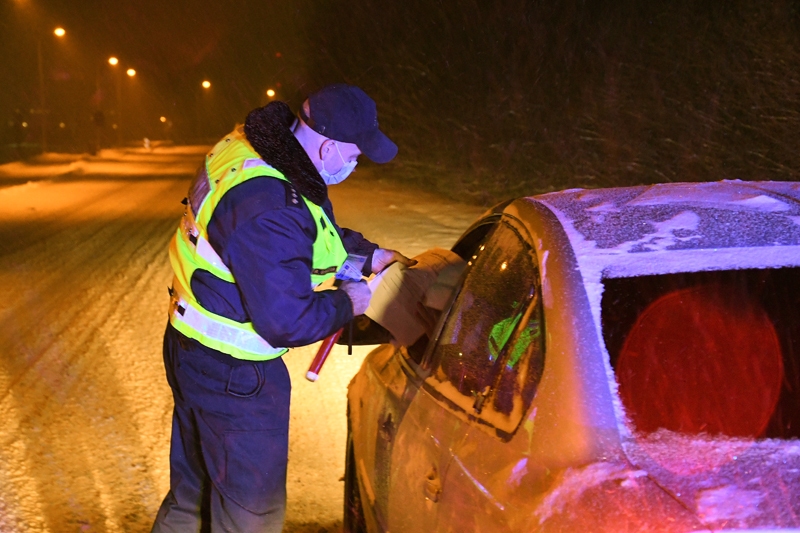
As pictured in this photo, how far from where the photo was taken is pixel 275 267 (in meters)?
2.29

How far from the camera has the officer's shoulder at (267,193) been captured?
232 centimetres

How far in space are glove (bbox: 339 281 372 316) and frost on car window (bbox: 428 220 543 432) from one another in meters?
0.29

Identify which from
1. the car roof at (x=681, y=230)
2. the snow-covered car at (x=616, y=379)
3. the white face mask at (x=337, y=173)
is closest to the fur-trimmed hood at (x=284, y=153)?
the white face mask at (x=337, y=173)

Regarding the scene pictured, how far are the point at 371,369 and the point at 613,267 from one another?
1.35 meters

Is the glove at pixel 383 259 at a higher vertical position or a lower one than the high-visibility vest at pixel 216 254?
lower

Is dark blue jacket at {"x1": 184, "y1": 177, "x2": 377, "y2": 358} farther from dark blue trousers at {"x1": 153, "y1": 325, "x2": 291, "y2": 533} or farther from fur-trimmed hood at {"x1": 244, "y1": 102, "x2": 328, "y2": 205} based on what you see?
dark blue trousers at {"x1": 153, "y1": 325, "x2": 291, "y2": 533}

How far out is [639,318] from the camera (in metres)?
1.97

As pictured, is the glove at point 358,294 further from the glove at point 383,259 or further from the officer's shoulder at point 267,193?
the glove at point 383,259

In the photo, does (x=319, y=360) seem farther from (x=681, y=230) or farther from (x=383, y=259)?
(x=681, y=230)

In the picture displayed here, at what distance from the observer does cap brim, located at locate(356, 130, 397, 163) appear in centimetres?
263

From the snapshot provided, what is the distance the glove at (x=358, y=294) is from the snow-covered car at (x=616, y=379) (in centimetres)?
27

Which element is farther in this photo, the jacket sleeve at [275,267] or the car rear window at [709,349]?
the jacket sleeve at [275,267]

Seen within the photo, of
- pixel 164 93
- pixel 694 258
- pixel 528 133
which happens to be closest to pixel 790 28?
pixel 528 133

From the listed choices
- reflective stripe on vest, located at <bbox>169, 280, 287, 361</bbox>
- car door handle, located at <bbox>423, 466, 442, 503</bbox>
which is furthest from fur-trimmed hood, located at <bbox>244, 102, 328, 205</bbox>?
car door handle, located at <bbox>423, 466, 442, 503</bbox>
